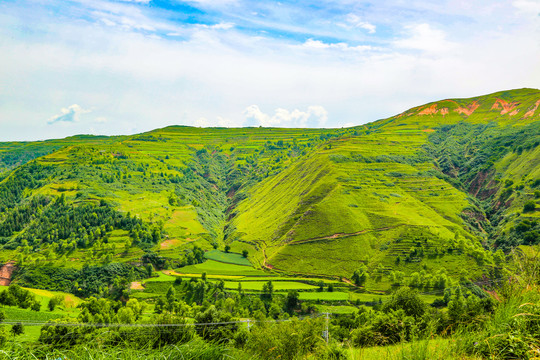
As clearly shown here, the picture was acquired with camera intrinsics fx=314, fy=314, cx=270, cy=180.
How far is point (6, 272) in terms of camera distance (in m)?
121

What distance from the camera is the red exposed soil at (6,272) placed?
117312 mm

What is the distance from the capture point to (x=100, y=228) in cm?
14288

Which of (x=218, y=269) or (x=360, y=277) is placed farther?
(x=218, y=269)

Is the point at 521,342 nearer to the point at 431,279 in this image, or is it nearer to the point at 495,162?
the point at 431,279

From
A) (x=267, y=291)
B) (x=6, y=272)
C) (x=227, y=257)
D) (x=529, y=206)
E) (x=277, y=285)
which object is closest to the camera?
(x=267, y=291)

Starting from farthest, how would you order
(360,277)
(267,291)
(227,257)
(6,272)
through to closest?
1. (227,257)
2. (6,272)
3. (360,277)
4. (267,291)

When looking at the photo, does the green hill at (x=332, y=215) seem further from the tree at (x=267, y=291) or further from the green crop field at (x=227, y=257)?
the tree at (x=267, y=291)

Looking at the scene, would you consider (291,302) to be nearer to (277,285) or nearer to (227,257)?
(277,285)

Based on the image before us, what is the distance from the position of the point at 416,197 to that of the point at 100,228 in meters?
143

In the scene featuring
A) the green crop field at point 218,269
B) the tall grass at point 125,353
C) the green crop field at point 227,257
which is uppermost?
the tall grass at point 125,353

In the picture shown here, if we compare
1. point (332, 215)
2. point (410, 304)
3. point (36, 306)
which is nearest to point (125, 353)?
point (410, 304)

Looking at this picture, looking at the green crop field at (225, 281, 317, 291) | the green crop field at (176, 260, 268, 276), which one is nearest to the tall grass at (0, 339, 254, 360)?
the green crop field at (225, 281, 317, 291)

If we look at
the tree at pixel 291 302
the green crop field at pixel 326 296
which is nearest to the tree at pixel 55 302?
the tree at pixel 291 302

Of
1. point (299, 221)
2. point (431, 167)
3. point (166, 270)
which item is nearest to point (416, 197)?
point (431, 167)
